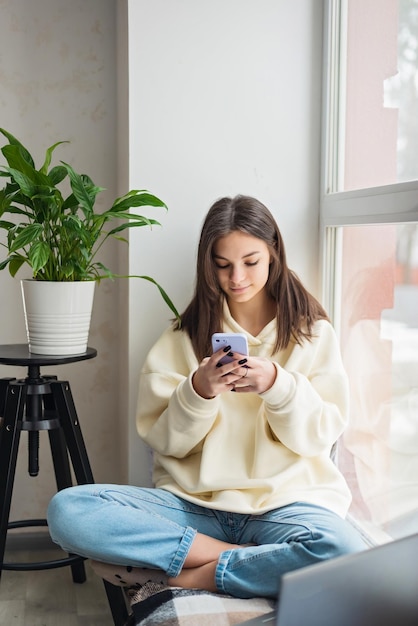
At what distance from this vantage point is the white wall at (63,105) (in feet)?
8.03

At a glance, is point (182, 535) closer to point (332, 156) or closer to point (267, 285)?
point (267, 285)

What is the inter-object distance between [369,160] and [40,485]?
1.47 m

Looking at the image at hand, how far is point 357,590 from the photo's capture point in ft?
2.90

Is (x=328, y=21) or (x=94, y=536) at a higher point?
(x=328, y=21)

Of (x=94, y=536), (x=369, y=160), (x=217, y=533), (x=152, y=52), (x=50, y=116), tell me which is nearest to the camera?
(x=94, y=536)

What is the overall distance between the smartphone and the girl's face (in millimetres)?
229

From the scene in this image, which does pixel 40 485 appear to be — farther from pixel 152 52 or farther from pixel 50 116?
pixel 152 52

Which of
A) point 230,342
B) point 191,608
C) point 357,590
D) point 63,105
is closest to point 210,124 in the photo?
point 63,105

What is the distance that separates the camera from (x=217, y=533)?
182 cm

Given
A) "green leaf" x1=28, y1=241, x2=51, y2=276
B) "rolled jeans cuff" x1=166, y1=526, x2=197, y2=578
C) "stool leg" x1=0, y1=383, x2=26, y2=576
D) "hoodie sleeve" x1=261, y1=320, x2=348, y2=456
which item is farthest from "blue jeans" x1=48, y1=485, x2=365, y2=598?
"green leaf" x1=28, y1=241, x2=51, y2=276

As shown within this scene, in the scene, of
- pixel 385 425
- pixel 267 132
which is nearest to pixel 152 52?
pixel 267 132

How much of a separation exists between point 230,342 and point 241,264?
0.27m

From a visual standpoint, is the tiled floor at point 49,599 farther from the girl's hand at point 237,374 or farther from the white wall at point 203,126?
the girl's hand at point 237,374

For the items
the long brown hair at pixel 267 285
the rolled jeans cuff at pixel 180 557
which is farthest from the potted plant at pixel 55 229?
the rolled jeans cuff at pixel 180 557
